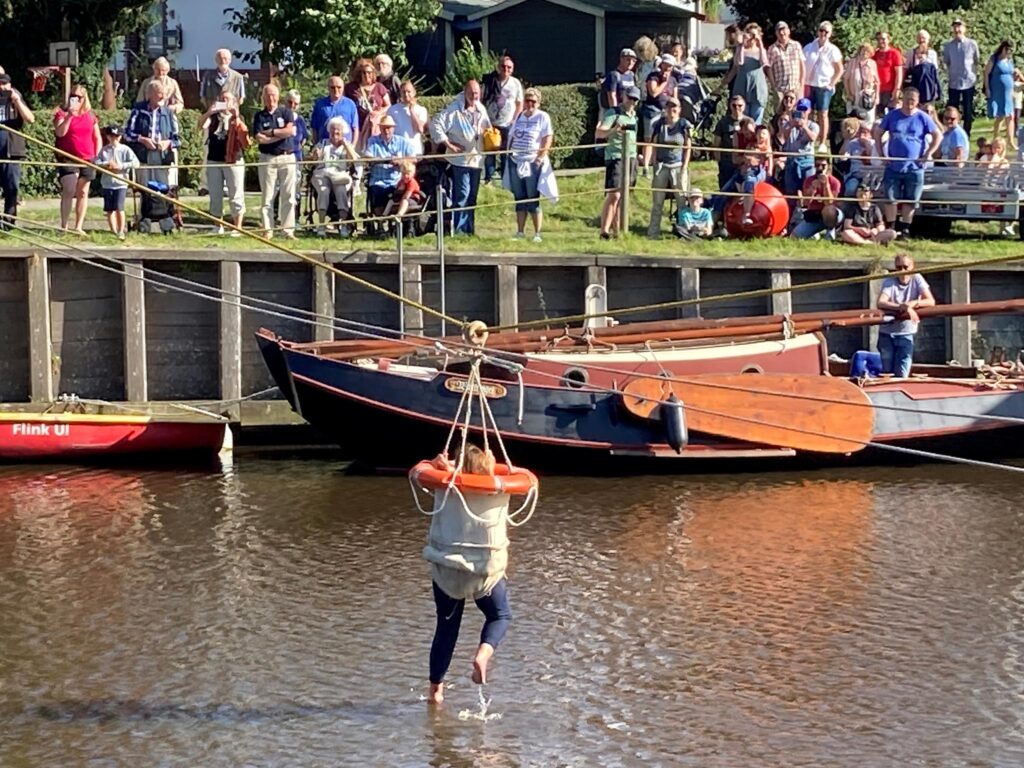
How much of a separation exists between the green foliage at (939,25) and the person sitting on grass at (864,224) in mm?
8503

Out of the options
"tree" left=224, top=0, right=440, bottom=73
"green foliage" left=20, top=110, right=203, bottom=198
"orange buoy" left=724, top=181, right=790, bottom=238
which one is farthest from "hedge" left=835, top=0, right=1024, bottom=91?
"green foliage" left=20, top=110, right=203, bottom=198

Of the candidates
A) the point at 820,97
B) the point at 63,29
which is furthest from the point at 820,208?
the point at 63,29

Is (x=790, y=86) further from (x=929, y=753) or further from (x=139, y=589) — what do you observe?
(x=929, y=753)

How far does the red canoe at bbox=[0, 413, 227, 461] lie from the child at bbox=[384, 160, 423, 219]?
12.2ft

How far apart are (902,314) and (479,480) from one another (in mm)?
10295

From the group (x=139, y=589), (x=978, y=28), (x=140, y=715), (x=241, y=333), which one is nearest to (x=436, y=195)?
(x=241, y=333)

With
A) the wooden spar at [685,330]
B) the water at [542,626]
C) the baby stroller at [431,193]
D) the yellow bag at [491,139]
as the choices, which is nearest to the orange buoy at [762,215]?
the wooden spar at [685,330]

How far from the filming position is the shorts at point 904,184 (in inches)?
894

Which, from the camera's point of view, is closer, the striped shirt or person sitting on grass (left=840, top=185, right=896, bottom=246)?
person sitting on grass (left=840, top=185, right=896, bottom=246)

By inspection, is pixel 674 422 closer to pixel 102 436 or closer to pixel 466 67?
pixel 102 436

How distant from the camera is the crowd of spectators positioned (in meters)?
21.7

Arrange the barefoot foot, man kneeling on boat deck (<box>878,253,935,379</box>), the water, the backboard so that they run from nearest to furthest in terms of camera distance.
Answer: the barefoot foot, the water, man kneeling on boat deck (<box>878,253,935,379</box>), the backboard

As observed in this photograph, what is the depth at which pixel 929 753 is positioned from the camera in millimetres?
10844

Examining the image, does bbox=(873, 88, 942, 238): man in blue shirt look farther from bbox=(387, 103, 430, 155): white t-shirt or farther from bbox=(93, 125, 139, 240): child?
bbox=(93, 125, 139, 240): child
